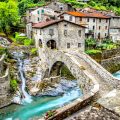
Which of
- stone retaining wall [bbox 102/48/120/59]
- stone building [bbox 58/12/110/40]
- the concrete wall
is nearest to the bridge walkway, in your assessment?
the concrete wall

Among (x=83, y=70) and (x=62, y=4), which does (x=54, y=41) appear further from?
(x=62, y=4)

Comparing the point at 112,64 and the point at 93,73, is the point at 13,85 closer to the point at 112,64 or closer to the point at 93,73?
the point at 93,73

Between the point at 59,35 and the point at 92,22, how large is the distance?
43.9 feet

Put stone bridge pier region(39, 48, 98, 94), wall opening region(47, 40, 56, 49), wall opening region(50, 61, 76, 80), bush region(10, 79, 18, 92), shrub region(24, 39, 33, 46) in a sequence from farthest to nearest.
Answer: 1. shrub region(24, 39, 33, 46)
2. wall opening region(47, 40, 56, 49)
3. wall opening region(50, 61, 76, 80)
4. bush region(10, 79, 18, 92)
5. stone bridge pier region(39, 48, 98, 94)

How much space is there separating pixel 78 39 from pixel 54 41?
4086 millimetres

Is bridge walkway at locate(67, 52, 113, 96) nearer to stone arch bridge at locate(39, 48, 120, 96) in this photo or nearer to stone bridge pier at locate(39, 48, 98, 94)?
stone arch bridge at locate(39, 48, 120, 96)

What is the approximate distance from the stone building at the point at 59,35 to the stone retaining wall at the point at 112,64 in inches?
202

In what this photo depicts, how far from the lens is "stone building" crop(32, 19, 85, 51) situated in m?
41.2

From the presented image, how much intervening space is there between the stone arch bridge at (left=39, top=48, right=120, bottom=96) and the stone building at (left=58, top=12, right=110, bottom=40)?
13.1 meters

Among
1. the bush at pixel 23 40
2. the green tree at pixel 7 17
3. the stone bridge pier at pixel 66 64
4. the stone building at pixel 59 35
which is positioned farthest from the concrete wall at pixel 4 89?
the green tree at pixel 7 17

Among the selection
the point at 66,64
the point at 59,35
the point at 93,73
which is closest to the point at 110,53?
the point at 59,35

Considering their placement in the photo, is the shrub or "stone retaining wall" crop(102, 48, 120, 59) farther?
"stone retaining wall" crop(102, 48, 120, 59)

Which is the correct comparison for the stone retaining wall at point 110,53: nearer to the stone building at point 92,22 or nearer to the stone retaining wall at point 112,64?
the stone retaining wall at point 112,64

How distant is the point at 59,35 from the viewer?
42625 millimetres
